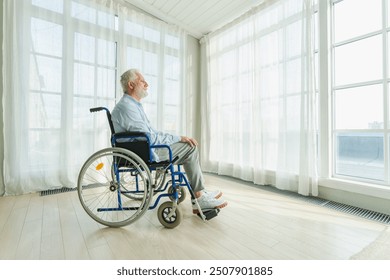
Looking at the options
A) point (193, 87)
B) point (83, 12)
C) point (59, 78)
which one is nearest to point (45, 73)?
point (59, 78)

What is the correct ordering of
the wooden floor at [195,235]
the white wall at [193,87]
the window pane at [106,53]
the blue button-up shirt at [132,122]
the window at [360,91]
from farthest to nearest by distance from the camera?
the white wall at [193,87], the window pane at [106,53], the window at [360,91], the blue button-up shirt at [132,122], the wooden floor at [195,235]

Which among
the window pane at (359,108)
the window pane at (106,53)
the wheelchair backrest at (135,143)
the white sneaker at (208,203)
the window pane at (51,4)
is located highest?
the window pane at (51,4)

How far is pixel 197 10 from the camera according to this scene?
8.95 feet

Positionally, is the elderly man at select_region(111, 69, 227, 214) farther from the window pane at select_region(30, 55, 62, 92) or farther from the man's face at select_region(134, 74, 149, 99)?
the window pane at select_region(30, 55, 62, 92)

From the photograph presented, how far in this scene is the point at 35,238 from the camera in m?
1.18

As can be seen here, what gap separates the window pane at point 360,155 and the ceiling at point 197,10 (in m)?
1.90

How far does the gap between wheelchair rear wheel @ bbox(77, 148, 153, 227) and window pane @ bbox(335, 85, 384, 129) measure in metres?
1.96

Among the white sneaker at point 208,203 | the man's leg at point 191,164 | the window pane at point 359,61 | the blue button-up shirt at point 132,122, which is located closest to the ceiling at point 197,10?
the window pane at point 359,61

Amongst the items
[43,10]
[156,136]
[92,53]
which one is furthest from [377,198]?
[43,10]

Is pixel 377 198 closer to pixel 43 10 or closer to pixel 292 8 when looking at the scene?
pixel 292 8

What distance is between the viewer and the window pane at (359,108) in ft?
5.57

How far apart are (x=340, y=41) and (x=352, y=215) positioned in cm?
163

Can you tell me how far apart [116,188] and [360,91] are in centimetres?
228

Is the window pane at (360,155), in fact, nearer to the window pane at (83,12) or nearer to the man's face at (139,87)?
the man's face at (139,87)
